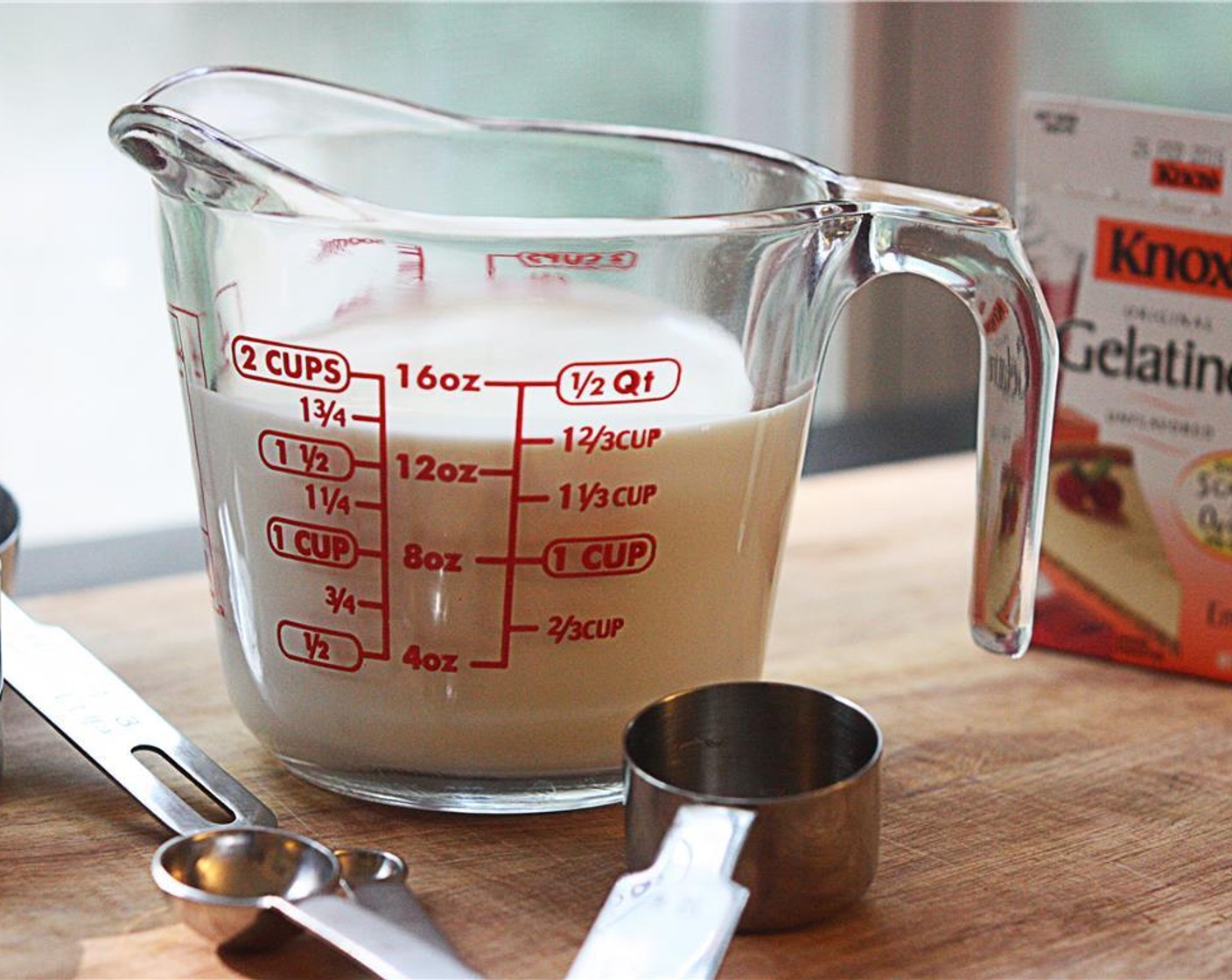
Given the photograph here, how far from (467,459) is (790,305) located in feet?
0.54

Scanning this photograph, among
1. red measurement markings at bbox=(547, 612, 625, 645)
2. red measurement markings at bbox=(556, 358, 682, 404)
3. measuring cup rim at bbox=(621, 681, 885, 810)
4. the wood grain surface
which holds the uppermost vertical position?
red measurement markings at bbox=(556, 358, 682, 404)

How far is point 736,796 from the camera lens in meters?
0.81

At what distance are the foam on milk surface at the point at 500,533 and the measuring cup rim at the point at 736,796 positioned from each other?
0.02 m

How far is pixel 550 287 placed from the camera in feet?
2.45

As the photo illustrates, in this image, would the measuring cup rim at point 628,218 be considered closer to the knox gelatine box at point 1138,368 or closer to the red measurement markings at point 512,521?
the red measurement markings at point 512,521

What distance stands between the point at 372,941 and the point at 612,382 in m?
0.24

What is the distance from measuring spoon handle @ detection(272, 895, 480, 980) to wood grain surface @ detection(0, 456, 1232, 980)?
3 cm

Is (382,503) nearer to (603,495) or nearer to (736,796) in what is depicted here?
(603,495)

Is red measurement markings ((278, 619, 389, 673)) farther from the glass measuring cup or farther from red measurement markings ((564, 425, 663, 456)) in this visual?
red measurement markings ((564, 425, 663, 456))

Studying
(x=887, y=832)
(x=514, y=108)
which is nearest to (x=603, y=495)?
(x=887, y=832)

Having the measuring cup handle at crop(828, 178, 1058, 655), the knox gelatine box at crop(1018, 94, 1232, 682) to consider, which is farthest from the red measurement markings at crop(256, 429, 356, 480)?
the knox gelatine box at crop(1018, 94, 1232, 682)

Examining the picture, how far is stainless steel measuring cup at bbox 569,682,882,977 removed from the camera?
2.18ft

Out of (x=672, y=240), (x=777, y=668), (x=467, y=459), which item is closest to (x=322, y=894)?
(x=467, y=459)

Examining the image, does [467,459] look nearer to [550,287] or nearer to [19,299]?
[550,287]
